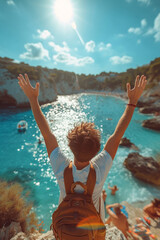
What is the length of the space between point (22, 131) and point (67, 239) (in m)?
15.7

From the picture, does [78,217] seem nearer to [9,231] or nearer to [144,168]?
[9,231]

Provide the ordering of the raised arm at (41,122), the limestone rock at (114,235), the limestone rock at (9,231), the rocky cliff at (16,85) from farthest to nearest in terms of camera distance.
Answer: the rocky cliff at (16,85) < the limestone rock at (9,231) < the limestone rock at (114,235) < the raised arm at (41,122)

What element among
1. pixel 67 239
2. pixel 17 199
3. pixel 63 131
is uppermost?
pixel 67 239

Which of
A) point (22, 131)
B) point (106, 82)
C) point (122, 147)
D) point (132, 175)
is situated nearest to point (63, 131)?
point (22, 131)

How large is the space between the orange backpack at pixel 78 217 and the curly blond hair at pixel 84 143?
0.18 m

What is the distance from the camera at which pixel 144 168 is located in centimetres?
810

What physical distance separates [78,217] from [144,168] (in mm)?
8687

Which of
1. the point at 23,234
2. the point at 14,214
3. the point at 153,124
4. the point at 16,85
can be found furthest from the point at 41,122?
the point at 16,85

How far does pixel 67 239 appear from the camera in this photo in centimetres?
92

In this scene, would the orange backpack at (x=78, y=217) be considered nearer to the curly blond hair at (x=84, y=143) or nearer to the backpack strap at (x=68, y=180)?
the backpack strap at (x=68, y=180)

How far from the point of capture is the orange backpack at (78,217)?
2.99 ft

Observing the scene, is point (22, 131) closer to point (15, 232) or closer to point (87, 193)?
point (15, 232)

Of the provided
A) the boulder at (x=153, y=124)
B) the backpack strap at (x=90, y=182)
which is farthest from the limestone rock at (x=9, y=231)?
the boulder at (x=153, y=124)

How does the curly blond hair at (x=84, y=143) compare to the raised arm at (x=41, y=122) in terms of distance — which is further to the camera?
the raised arm at (x=41, y=122)
